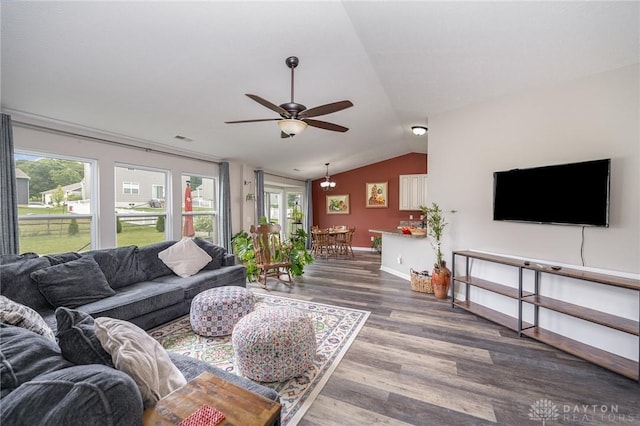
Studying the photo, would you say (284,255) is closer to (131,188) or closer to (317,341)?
(317,341)

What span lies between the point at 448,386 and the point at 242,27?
3250 mm

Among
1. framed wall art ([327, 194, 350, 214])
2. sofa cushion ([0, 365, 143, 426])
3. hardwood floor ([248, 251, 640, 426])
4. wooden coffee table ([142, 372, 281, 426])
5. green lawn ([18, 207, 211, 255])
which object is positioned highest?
framed wall art ([327, 194, 350, 214])

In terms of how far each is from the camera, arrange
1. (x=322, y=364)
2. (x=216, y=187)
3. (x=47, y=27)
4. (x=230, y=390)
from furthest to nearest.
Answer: (x=216, y=187)
(x=322, y=364)
(x=47, y=27)
(x=230, y=390)

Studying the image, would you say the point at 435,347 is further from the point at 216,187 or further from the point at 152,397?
the point at 216,187

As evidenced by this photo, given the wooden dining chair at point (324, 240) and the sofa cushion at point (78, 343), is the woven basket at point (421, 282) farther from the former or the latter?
the sofa cushion at point (78, 343)

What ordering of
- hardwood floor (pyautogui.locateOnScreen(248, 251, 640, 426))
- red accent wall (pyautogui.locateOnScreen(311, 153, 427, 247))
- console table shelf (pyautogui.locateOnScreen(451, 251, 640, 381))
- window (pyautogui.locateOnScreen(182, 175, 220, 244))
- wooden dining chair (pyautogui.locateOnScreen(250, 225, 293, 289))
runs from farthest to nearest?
red accent wall (pyautogui.locateOnScreen(311, 153, 427, 247))
window (pyautogui.locateOnScreen(182, 175, 220, 244))
wooden dining chair (pyautogui.locateOnScreen(250, 225, 293, 289))
console table shelf (pyautogui.locateOnScreen(451, 251, 640, 381))
hardwood floor (pyautogui.locateOnScreen(248, 251, 640, 426))

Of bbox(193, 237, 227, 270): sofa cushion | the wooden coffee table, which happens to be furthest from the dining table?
the wooden coffee table

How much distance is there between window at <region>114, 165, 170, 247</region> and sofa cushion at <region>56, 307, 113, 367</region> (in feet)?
11.1

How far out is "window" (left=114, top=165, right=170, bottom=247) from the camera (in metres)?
4.02

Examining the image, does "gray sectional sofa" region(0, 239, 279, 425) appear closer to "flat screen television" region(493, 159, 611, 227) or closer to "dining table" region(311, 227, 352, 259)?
"flat screen television" region(493, 159, 611, 227)

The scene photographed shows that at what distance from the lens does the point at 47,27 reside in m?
1.92

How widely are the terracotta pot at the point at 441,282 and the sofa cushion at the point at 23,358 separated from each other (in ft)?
13.1

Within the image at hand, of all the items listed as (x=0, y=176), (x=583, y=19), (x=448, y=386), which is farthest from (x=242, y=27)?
(x=448, y=386)

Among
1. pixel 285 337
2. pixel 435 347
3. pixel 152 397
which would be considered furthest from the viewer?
pixel 435 347
